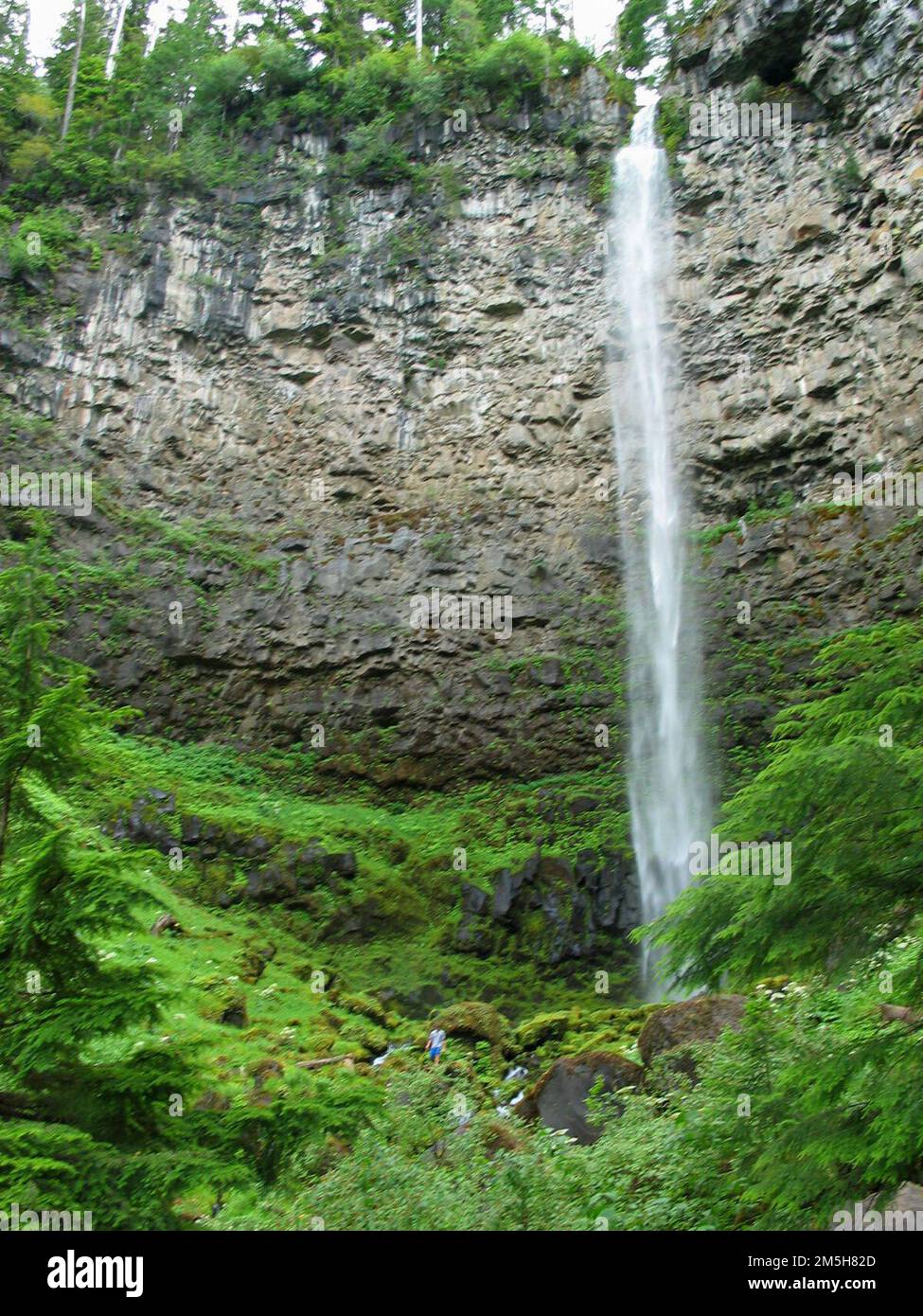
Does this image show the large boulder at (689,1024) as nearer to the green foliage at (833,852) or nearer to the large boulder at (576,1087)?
the large boulder at (576,1087)

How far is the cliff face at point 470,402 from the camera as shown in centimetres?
2255

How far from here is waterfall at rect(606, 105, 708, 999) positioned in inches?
814

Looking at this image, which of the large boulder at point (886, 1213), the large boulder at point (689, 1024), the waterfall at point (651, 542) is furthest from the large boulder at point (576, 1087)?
the waterfall at point (651, 542)

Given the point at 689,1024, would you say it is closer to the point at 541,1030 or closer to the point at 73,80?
Result: the point at 541,1030

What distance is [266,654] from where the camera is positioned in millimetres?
23125

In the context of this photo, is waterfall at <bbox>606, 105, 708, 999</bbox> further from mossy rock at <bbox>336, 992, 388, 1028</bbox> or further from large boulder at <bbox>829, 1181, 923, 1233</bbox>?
large boulder at <bbox>829, 1181, 923, 1233</bbox>

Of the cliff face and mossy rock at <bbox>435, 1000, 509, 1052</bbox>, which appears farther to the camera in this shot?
the cliff face

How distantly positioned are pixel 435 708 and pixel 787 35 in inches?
762

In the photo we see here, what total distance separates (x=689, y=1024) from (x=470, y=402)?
19.7 m

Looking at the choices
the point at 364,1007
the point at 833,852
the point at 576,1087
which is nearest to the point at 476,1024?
the point at 364,1007

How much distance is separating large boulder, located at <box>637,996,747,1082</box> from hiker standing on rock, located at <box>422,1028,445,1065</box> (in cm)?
325

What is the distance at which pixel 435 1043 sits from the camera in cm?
1290
